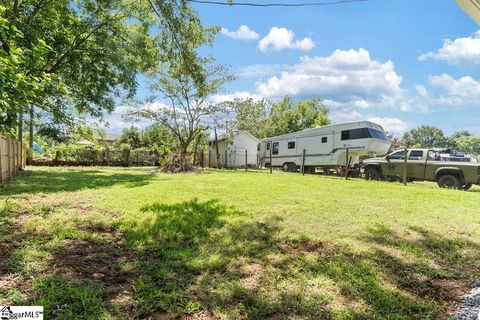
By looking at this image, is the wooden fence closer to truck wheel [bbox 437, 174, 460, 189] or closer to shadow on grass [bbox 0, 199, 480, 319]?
shadow on grass [bbox 0, 199, 480, 319]

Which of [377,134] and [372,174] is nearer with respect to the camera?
[372,174]

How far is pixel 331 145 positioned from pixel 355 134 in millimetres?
1688

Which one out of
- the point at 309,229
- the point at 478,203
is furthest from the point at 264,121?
the point at 309,229

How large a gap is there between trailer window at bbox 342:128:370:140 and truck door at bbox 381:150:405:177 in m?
2.79

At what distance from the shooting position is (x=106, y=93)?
484 inches

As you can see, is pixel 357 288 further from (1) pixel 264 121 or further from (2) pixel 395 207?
(1) pixel 264 121

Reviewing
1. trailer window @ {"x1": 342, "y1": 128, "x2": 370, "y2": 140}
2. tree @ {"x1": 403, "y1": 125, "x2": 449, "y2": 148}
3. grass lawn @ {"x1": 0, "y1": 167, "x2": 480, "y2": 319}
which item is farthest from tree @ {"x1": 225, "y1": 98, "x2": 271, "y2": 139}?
tree @ {"x1": 403, "y1": 125, "x2": 449, "y2": 148}

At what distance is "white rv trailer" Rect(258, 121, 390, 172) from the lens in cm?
1461

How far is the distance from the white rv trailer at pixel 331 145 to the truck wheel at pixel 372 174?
1.01 metres

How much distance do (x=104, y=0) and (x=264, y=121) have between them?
24.2m

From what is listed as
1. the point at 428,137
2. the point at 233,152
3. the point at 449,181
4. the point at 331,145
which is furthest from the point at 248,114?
the point at 428,137

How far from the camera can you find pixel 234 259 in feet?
9.92

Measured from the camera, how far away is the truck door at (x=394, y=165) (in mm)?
11480

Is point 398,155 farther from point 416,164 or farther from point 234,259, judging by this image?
point 234,259
